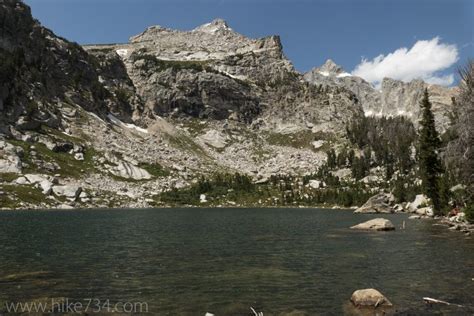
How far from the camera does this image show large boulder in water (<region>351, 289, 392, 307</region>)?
80.9ft

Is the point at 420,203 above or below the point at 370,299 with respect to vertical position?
above

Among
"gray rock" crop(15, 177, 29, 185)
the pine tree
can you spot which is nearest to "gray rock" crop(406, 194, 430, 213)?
the pine tree

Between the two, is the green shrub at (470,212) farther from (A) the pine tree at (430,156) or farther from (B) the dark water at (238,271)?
(A) the pine tree at (430,156)

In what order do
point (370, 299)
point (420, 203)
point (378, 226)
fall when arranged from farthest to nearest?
point (420, 203) → point (378, 226) → point (370, 299)

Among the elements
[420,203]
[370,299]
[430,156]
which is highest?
[430,156]

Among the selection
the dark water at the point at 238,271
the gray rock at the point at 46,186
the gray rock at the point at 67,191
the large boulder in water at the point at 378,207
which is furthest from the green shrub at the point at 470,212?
the gray rock at the point at 46,186

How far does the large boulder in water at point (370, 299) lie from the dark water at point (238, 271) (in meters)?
0.84

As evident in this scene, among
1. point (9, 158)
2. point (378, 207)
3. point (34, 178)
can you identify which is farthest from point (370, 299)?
point (9, 158)

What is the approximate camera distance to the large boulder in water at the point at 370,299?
24672 mm

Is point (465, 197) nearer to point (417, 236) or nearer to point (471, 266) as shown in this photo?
point (417, 236)

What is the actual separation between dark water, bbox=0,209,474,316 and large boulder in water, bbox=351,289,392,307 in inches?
33.1

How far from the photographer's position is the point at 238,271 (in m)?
36.3

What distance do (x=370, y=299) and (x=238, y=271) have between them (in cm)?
1404

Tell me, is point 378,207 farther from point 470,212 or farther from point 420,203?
point 470,212
